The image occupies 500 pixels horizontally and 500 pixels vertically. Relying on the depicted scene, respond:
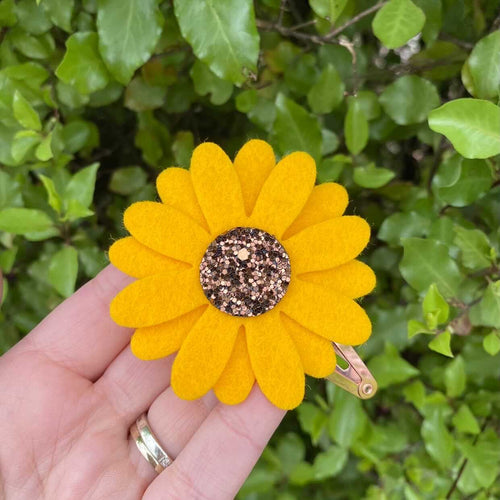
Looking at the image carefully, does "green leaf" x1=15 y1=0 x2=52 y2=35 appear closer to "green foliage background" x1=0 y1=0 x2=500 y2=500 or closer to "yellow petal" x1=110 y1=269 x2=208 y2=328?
"green foliage background" x1=0 y1=0 x2=500 y2=500

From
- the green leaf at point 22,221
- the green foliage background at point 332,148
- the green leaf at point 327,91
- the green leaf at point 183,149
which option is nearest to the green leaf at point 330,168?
the green foliage background at point 332,148

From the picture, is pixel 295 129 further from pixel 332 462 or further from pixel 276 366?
pixel 332 462

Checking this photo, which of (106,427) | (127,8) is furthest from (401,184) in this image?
(106,427)

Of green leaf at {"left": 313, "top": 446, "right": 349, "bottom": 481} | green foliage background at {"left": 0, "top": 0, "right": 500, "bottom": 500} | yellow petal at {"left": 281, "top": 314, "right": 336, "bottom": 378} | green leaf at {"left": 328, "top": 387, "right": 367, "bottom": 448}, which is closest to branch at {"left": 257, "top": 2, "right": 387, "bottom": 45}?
green foliage background at {"left": 0, "top": 0, "right": 500, "bottom": 500}

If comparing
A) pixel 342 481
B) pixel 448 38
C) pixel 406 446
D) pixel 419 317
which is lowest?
pixel 342 481

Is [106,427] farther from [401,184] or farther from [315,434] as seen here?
[401,184]

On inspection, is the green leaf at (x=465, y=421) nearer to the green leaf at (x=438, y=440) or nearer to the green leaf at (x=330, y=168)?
the green leaf at (x=438, y=440)
